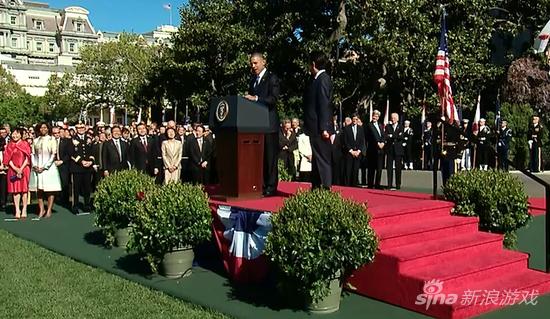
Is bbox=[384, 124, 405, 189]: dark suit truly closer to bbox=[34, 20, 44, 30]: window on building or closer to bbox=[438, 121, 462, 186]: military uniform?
bbox=[438, 121, 462, 186]: military uniform

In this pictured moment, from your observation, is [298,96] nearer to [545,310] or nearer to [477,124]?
[477,124]

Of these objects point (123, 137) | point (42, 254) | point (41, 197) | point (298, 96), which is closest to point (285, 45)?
point (298, 96)

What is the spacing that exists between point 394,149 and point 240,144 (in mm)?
7493

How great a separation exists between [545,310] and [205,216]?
347cm

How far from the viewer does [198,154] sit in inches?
518

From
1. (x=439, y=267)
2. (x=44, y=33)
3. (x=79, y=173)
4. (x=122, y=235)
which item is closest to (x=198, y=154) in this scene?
(x=79, y=173)

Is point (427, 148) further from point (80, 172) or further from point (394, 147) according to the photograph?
point (80, 172)

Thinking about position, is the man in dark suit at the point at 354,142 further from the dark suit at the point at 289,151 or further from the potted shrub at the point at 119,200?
the potted shrub at the point at 119,200

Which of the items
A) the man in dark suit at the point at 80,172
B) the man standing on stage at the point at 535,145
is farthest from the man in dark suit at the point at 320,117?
the man standing on stage at the point at 535,145

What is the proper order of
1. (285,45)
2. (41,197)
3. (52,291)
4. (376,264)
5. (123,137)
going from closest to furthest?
1. (376,264)
2. (52,291)
3. (41,197)
4. (123,137)
5. (285,45)

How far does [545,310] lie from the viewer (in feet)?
16.9

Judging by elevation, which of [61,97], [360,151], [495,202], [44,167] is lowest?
[495,202]

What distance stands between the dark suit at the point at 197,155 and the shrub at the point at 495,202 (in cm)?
725

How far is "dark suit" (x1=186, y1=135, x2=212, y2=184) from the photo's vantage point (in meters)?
13.1
